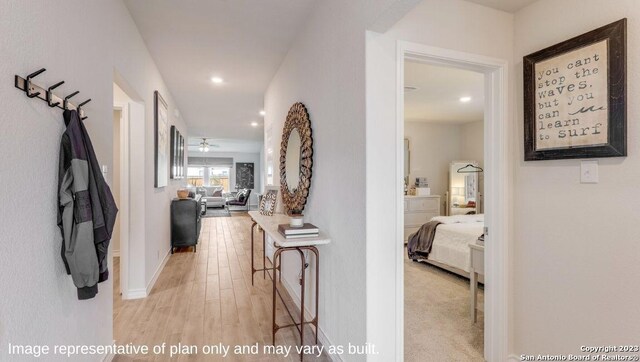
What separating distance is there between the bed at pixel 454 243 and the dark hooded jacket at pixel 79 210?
3.46 metres

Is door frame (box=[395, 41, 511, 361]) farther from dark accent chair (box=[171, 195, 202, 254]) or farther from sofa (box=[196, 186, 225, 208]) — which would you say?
sofa (box=[196, 186, 225, 208])

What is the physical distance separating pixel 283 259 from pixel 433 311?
1.69 metres

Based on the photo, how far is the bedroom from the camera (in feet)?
8.07

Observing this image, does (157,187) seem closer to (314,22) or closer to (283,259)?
(283,259)

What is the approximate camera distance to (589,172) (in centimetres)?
159

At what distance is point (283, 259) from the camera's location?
11.4 ft

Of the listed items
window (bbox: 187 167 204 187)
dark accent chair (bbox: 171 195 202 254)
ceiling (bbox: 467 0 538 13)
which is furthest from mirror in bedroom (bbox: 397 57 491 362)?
window (bbox: 187 167 204 187)

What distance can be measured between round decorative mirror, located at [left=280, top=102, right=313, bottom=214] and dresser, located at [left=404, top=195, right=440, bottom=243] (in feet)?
11.6

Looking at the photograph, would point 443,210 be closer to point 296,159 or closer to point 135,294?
point 296,159

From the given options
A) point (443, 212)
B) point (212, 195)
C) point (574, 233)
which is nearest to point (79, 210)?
point (574, 233)

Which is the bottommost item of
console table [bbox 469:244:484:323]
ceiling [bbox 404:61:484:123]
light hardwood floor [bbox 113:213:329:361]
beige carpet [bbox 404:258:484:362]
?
beige carpet [bbox 404:258:484:362]

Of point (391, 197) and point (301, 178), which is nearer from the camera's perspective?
point (391, 197)

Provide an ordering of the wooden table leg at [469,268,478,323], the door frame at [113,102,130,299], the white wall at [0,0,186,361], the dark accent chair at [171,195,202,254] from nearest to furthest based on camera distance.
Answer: the white wall at [0,0,186,361], the wooden table leg at [469,268,478,323], the door frame at [113,102,130,299], the dark accent chair at [171,195,202,254]

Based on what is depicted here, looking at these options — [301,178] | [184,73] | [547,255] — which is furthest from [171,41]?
[547,255]
